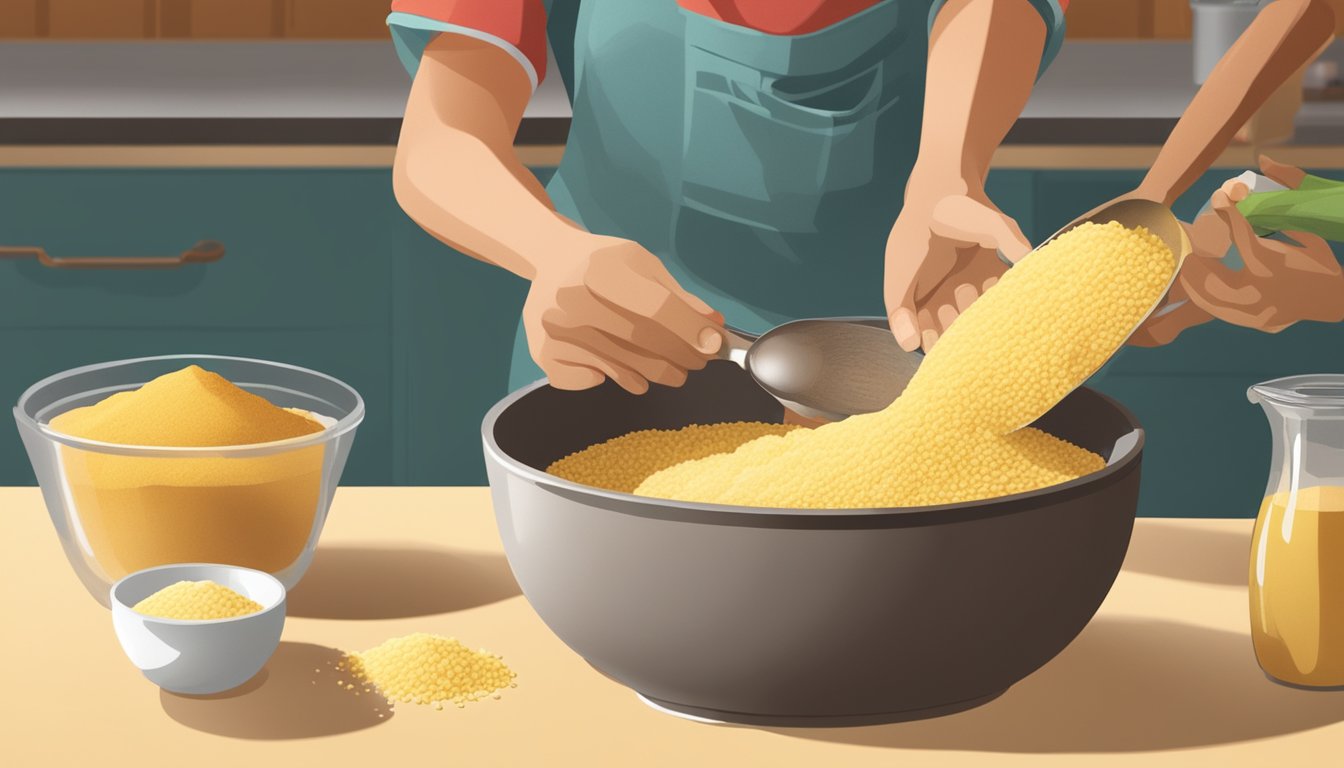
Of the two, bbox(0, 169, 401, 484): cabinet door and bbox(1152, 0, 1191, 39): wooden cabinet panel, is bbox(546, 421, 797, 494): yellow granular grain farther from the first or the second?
bbox(1152, 0, 1191, 39): wooden cabinet panel

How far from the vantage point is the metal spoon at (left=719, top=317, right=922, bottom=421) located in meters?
0.91

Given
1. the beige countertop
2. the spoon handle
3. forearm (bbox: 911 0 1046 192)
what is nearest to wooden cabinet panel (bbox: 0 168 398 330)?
forearm (bbox: 911 0 1046 192)

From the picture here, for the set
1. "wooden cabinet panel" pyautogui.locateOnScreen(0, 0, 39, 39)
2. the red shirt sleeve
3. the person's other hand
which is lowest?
"wooden cabinet panel" pyautogui.locateOnScreen(0, 0, 39, 39)

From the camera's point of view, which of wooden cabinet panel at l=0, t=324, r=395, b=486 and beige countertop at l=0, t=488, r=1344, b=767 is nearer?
beige countertop at l=0, t=488, r=1344, b=767

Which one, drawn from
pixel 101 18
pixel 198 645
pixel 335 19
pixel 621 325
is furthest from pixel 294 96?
pixel 198 645

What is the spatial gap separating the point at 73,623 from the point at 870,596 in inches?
18.6

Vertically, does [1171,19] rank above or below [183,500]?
above

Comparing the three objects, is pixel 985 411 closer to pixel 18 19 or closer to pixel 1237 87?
pixel 1237 87

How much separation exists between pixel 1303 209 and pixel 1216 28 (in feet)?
5.78

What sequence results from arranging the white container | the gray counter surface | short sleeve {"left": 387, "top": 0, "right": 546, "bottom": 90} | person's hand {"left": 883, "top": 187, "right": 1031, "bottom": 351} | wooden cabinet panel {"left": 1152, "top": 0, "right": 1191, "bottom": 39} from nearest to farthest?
person's hand {"left": 883, "top": 187, "right": 1031, "bottom": 351} < short sleeve {"left": 387, "top": 0, "right": 546, "bottom": 90} < the gray counter surface < the white container < wooden cabinet panel {"left": 1152, "top": 0, "right": 1191, "bottom": 39}

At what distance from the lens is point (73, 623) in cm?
91

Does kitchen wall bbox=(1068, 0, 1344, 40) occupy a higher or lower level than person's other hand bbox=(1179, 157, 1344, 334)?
lower

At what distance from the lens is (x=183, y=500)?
90cm

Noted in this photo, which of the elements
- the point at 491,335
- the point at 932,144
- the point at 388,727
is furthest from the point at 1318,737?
the point at 491,335
